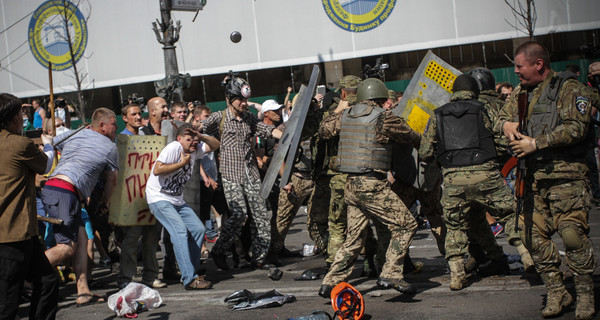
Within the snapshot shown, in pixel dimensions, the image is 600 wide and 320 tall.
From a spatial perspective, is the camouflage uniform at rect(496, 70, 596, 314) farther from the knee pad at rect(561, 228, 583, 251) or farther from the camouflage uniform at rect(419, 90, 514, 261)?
the camouflage uniform at rect(419, 90, 514, 261)

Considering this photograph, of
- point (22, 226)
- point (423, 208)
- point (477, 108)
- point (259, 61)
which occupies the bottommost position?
point (423, 208)

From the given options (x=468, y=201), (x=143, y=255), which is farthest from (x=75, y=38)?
(x=468, y=201)

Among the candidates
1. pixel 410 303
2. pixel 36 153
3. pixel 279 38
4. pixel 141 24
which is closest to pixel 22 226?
pixel 36 153

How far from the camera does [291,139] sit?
6.68 metres

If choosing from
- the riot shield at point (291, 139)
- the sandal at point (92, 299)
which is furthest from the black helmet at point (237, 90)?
the sandal at point (92, 299)

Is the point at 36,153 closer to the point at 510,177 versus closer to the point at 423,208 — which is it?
the point at 423,208

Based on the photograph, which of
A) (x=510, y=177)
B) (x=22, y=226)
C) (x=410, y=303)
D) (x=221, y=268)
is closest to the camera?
(x=22, y=226)

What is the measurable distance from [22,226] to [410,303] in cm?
311

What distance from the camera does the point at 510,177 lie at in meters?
9.95

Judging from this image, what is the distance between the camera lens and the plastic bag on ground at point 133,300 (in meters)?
6.16

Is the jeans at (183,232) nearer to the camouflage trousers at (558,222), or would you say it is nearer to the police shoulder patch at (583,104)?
the camouflage trousers at (558,222)

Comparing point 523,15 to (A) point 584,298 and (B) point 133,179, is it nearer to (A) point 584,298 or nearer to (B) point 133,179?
(B) point 133,179

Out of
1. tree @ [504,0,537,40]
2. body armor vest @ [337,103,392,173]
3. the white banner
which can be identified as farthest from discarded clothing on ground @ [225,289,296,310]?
the white banner

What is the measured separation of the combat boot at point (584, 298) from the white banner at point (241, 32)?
14.7m
